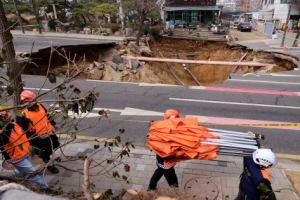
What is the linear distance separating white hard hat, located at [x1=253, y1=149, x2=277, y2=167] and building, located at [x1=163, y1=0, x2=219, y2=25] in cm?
3555

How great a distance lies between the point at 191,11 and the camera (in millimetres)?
37125

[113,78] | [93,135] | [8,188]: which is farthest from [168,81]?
[8,188]

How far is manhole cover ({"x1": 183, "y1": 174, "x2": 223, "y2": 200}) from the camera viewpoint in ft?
15.8

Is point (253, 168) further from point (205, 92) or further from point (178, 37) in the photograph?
point (178, 37)

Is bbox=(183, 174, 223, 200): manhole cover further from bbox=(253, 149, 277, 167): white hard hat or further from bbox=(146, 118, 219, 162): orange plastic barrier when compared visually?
bbox=(253, 149, 277, 167): white hard hat

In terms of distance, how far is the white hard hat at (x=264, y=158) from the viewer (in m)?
3.38

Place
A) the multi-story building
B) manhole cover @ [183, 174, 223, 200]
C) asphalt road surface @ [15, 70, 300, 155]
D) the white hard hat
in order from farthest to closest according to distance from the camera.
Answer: the multi-story building < asphalt road surface @ [15, 70, 300, 155] < manhole cover @ [183, 174, 223, 200] < the white hard hat

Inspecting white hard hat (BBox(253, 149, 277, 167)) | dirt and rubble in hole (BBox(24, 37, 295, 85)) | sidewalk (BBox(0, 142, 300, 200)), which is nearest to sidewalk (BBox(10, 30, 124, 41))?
dirt and rubble in hole (BBox(24, 37, 295, 85))

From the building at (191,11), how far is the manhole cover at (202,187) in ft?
113

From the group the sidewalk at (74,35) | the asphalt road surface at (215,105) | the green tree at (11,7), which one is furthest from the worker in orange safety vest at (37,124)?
the green tree at (11,7)

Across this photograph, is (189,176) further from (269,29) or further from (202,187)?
(269,29)

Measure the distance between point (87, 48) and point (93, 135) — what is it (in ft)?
45.0

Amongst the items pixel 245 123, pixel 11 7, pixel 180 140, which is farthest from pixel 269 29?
pixel 11 7

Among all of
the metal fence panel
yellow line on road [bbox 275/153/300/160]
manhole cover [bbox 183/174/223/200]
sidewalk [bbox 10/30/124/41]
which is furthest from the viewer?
the metal fence panel
